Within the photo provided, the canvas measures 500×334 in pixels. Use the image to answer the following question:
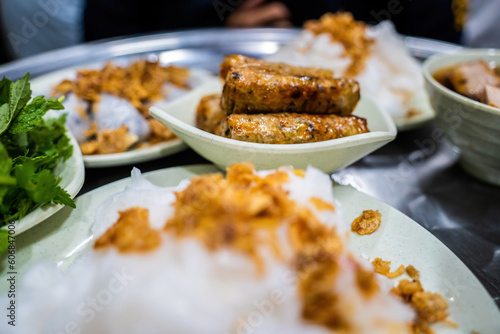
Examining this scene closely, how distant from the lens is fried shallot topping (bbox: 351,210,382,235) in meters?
1.40

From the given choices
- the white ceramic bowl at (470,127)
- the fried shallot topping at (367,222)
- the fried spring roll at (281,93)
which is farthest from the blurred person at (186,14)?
the fried shallot topping at (367,222)

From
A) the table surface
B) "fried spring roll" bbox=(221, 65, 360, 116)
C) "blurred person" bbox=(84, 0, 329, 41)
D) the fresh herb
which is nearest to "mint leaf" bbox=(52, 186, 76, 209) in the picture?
the fresh herb

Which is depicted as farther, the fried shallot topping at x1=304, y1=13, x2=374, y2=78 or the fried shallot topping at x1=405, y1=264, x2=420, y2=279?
the fried shallot topping at x1=304, y1=13, x2=374, y2=78

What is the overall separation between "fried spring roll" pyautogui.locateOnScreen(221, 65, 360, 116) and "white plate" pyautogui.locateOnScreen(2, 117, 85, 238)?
2.17 feet

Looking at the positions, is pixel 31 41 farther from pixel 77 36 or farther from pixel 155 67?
pixel 155 67

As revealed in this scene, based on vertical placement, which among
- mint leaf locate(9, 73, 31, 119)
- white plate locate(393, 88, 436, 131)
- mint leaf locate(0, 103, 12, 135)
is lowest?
white plate locate(393, 88, 436, 131)

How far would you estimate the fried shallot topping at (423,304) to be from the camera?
3.58 feet

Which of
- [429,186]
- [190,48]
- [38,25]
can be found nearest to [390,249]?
[429,186]

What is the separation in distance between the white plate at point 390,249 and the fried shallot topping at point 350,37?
124 cm

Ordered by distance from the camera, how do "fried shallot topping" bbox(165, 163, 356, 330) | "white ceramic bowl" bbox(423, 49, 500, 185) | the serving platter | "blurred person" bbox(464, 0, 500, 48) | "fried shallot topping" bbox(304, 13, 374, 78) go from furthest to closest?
"blurred person" bbox(464, 0, 500, 48)
the serving platter
"fried shallot topping" bbox(304, 13, 374, 78)
"white ceramic bowl" bbox(423, 49, 500, 185)
"fried shallot topping" bbox(165, 163, 356, 330)

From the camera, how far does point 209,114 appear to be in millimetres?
1752

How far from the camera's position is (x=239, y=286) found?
0.92 m

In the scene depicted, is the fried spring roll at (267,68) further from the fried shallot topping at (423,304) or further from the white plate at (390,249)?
the fried shallot topping at (423,304)

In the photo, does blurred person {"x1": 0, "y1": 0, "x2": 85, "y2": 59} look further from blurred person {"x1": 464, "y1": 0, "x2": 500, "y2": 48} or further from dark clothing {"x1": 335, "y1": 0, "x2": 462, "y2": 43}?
blurred person {"x1": 464, "y1": 0, "x2": 500, "y2": 48}
